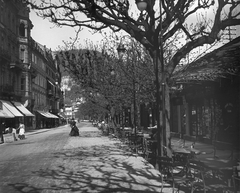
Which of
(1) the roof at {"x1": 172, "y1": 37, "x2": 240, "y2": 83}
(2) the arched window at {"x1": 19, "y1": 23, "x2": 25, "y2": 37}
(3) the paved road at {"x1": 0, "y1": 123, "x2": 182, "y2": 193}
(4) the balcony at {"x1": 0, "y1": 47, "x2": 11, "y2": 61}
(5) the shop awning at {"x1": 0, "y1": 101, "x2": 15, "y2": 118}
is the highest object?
(2) the arched window at {"x1": 19, "y1": 23, "x2": 25, "y2": 37}

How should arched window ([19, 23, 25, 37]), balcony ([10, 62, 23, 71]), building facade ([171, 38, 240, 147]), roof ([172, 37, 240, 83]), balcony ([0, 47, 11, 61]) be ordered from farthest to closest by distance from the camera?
arched window ([19, 23, 25, 37]), balcony ([10, 62, 23, 71]), balcony ([0, 47, 11, 61]), building facade ([171, 38, 240, 147]), roof ([172, 37, 240, 83])

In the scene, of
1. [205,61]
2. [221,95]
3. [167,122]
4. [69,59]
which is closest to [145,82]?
[221,95]

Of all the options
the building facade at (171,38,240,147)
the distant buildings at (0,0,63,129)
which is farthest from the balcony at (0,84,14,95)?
the building facade at (171,38,240,147)

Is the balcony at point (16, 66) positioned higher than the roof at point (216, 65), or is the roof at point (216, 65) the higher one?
the balcony at point (16, 66)

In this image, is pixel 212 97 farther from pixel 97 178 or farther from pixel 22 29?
pixel 22 29

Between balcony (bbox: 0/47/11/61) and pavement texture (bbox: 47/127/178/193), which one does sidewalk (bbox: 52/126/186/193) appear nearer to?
pavement texture (bbox: 47/127/178/193)

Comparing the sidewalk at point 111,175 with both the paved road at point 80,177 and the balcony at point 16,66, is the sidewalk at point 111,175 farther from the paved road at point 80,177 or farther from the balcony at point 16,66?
the balcony at point 16,66

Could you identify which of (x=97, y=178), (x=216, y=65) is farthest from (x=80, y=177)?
(x=216, y=65)

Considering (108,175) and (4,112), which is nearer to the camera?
(108,175)

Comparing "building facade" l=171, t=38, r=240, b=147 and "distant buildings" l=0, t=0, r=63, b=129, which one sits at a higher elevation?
"distant buildings" l=0, t=0, r=63, b=129

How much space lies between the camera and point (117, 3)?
11227mm

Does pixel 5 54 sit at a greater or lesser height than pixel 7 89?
greater

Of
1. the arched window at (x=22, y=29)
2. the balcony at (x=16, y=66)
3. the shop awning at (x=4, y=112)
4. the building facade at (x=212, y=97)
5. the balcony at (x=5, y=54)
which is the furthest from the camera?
the arched window at (x=22, y=29)

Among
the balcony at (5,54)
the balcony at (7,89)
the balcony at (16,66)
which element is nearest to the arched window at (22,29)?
the balcony at (16,66)
